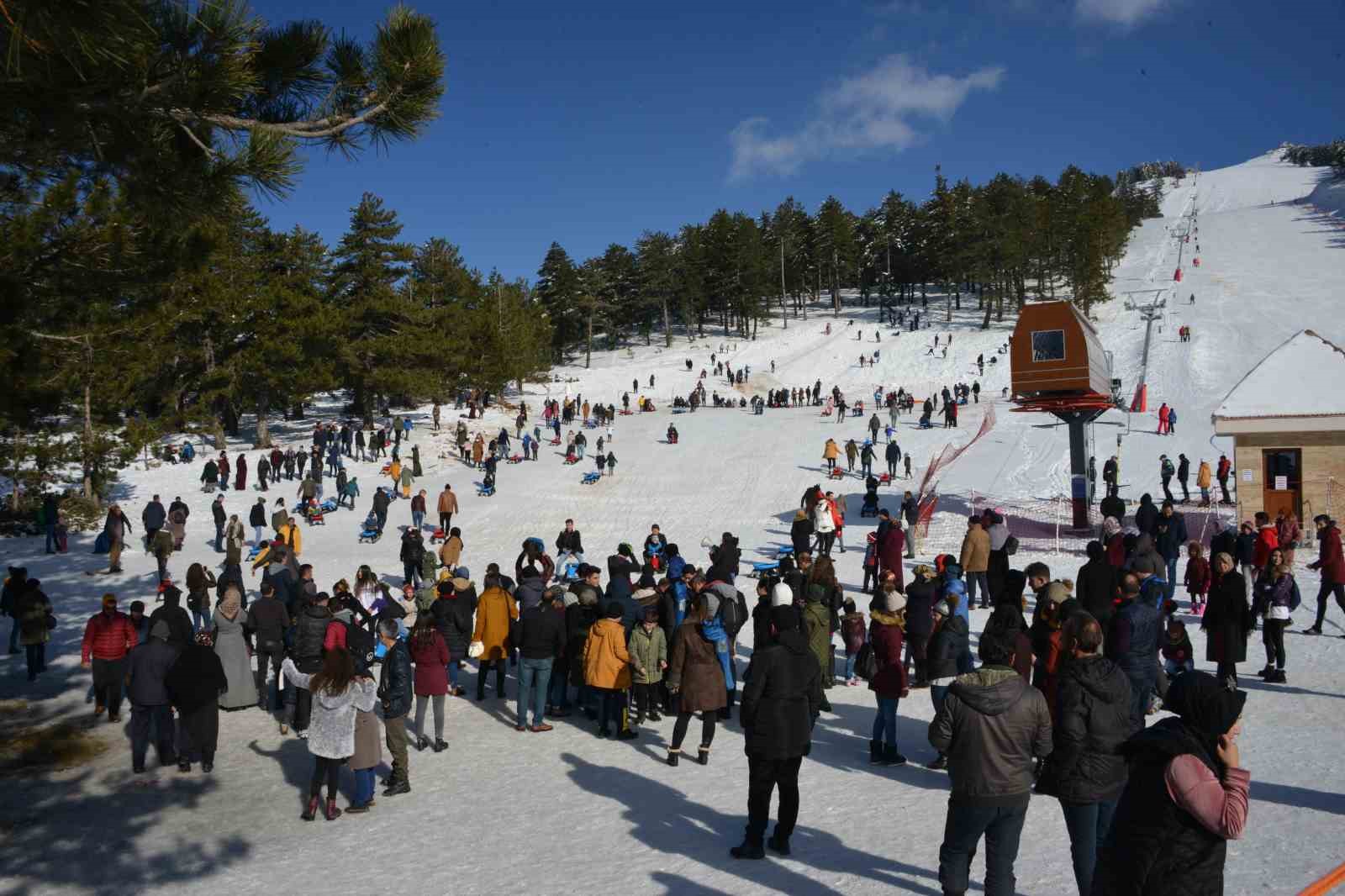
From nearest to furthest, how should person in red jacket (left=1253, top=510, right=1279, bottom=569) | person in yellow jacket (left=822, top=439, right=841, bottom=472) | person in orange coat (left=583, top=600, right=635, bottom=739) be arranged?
person in orange coat (left=583, top=600, right=635, bottom=739) < person in red jacket (left=1253, top=510, right=1279, bottom=569) < person in yellow jacket (left=822, top=439, right=841, bottom=472)

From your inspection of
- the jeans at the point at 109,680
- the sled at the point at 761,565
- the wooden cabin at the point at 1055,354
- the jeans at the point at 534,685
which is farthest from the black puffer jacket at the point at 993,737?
the wooden cabin at the point at 1055,354

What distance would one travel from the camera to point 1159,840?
2.99 metres

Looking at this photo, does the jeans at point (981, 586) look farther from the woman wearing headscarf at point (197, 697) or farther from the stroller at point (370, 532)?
the stroller at point (370, 532)

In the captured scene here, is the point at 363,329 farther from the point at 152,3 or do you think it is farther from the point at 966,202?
the point at 966,202

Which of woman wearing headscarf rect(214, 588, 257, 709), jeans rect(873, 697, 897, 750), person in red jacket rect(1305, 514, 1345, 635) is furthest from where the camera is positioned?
person in red jacket rect(1305, 514, 1345, 635)

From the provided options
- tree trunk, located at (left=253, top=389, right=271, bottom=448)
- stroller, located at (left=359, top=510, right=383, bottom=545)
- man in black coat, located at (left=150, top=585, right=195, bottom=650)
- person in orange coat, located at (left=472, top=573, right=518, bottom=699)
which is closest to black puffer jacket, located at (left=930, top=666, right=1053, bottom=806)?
person in orange coat, located at (left=472, top=573, right=518, bottom=699)

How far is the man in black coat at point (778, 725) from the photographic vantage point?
226 inches

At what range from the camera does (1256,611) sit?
32.1ft

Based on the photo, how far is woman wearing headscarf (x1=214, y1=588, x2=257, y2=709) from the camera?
9391 mm

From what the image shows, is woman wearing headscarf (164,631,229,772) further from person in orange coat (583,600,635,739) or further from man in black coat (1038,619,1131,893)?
man in black coat (1038,619,1131,893)

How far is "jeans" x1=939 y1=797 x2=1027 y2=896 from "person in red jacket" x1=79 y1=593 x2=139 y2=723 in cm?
874

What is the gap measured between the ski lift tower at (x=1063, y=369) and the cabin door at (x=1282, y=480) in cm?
330

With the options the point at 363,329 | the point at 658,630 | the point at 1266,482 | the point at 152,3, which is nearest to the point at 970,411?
the point at 1266,482

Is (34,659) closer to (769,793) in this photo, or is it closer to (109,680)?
(109,680)
